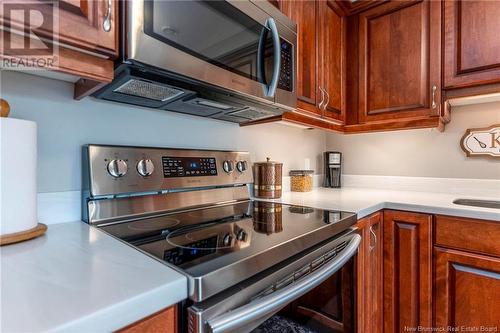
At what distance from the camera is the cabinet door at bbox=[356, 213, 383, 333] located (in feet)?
3.53

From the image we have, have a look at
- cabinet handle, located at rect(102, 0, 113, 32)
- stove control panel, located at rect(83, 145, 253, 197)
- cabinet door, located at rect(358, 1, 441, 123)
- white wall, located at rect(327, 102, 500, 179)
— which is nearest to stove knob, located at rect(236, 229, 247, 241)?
stove control panel, located at rect(83, 145, 253, 197)

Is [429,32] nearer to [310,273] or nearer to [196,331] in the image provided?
[310,273]

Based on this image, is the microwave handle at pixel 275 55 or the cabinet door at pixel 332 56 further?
the cabinet door at pixel 332 56

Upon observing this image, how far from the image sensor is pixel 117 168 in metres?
0.87

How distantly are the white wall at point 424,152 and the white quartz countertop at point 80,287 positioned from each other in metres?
1.79

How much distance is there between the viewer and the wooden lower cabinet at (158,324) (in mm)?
413

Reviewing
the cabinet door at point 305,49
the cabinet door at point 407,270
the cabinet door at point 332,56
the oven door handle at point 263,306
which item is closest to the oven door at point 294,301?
the oven door handle at point 263,306

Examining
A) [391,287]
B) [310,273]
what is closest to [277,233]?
[310,273]

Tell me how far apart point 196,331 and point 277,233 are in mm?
353

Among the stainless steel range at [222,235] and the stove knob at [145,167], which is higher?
the stove knob at [145,167]

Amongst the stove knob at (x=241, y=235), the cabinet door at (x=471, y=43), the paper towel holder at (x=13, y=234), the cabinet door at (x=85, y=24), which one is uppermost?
the cabinet door at (x=471, y=43)

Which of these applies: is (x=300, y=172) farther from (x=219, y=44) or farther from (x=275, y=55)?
(x=219, y=44)

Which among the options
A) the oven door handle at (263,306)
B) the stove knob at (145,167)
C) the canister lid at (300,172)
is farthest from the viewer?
the canister lid at (300,172)

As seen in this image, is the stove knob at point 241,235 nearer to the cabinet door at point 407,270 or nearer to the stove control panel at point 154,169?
the stove control panel at point 154,169
